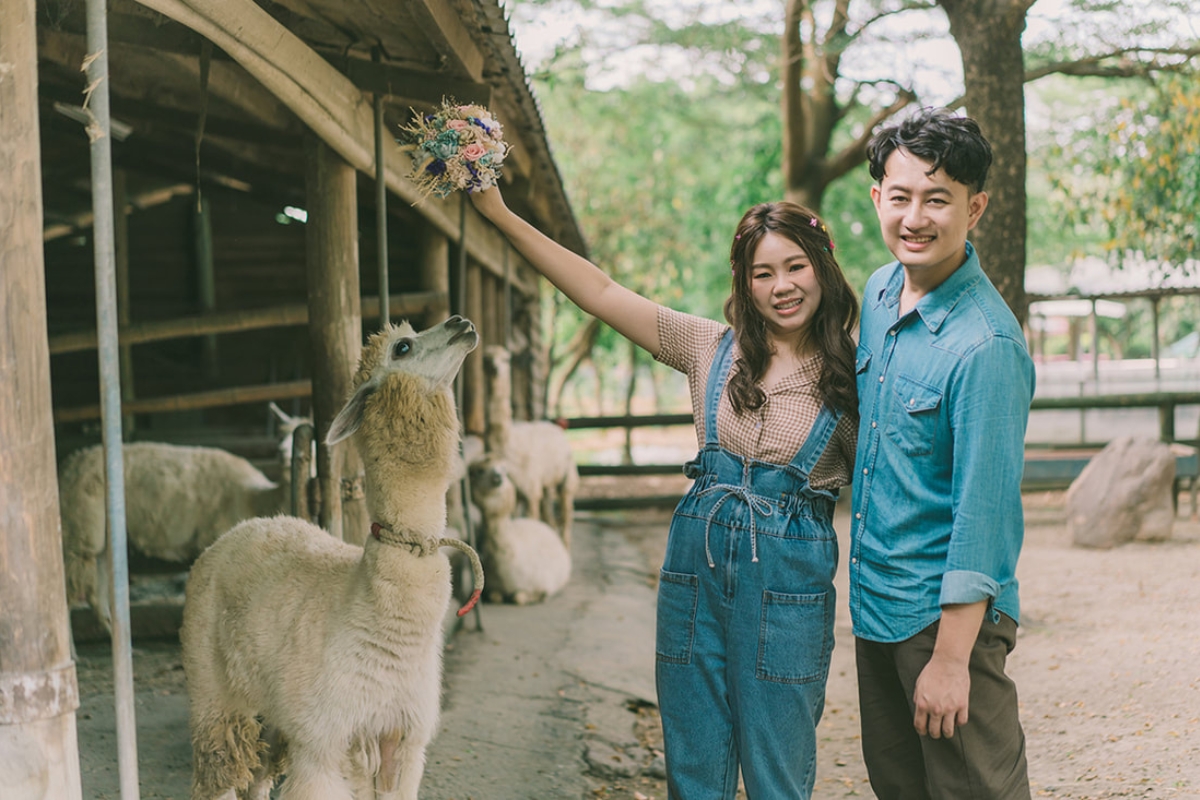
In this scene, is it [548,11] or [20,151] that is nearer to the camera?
[20,151]

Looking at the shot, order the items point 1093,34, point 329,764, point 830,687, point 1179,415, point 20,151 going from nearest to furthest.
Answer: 1. point 20,151
2. point 329,764
3. point 830,687
4. point 1093,34
5. point 1179,415

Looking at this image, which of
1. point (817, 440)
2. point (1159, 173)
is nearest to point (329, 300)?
point (817, 440)

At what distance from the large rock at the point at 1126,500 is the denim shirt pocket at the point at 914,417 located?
8.65m

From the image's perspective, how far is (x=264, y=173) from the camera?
7770mm

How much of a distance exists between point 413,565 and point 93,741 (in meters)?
2.14

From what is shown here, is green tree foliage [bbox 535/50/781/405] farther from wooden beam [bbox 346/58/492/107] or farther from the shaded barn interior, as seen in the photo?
wooden beam [bbox 346/58/492/107]

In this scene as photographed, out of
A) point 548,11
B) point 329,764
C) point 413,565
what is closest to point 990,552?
point 413,565

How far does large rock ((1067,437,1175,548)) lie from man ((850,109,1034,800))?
844cm

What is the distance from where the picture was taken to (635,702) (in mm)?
5965

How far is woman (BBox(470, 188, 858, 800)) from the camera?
266 centimetres

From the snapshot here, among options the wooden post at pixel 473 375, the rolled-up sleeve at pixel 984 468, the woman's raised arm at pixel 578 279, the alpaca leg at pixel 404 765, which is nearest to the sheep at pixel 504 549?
the wooden post at pixel 473 375

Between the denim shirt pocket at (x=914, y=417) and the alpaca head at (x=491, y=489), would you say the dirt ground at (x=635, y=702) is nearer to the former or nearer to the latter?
Result: the alpaca head at (x=491, y=489)

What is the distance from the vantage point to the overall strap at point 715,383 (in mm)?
2822

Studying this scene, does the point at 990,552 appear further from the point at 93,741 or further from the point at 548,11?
the point at 548,11
